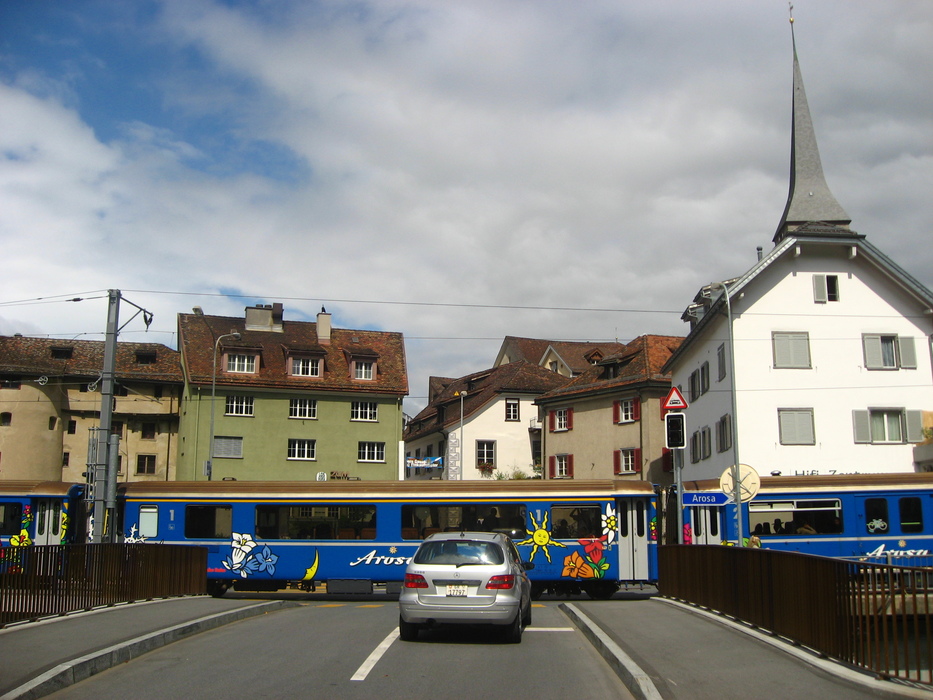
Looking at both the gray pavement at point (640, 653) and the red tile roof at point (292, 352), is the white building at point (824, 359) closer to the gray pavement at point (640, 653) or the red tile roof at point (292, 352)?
the gray pavement at point (640, 653)

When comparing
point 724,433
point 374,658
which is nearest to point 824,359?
point 724,433

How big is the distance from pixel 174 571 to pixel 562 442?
3725cm

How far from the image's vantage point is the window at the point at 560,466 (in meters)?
53.4

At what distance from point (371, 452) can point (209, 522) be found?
2921 cm

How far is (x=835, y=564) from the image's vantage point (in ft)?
31.6

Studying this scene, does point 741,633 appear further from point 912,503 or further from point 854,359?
point 854,359

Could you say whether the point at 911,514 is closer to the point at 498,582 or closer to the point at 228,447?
the point at 498,582

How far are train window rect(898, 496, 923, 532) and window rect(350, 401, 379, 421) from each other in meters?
33.8

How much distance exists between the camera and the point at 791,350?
34.7 m

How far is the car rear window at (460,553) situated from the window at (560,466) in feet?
134

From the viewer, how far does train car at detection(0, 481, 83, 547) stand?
87.6ft

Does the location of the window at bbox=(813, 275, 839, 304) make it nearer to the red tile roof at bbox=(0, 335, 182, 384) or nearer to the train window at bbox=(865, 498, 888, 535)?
the train window at bbox=(865, 498, 888, 535)

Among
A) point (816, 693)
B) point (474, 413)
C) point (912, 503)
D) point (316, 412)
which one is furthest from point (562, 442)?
point (816, 693)

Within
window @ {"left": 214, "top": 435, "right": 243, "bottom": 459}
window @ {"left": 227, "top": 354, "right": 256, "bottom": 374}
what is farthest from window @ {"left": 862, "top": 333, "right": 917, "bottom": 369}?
window @ {"left": 227, "top": 354, "right": 256, "bottom": 374}
